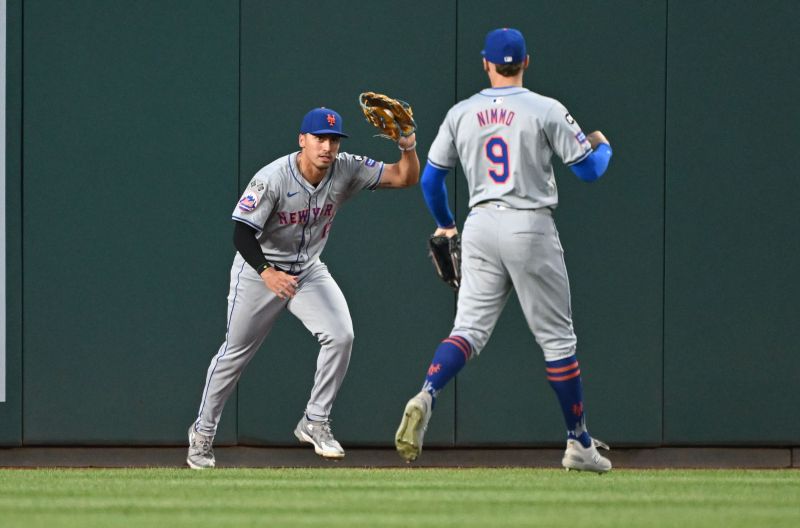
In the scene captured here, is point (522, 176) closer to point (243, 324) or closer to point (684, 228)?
point (243, 324)

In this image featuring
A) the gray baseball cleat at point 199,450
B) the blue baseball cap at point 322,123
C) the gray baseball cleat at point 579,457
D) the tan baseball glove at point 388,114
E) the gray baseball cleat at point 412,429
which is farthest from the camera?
the gray baseball cleat at point 199,450

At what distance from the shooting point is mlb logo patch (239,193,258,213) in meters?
6.14

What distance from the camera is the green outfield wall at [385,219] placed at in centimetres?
767

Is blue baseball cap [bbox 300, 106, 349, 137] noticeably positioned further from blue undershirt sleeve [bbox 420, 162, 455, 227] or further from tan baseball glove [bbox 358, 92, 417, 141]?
blue undershirt sleeve [bbox 420, 162, 455, 227]

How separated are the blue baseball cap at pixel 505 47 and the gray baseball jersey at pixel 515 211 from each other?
0.13 metres

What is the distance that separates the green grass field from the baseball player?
0.45 metres

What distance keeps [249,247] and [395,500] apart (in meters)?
1.87

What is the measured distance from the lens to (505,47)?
205 inches

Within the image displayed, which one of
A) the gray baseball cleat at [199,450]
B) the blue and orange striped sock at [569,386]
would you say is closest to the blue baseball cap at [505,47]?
the blue and orange striped sock at [569,386]

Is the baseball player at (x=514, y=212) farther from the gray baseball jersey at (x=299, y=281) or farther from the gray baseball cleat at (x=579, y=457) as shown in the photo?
the gray baseball jersey at (x=299, y=281)

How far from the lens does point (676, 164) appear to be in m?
7.80

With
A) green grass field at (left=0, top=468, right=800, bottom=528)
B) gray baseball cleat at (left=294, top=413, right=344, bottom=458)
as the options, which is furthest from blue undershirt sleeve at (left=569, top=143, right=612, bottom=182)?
gray baseball cleat at (left=294, top=413, right=344, bottom=458)

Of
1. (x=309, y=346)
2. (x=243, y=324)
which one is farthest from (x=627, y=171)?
(x=243, y=324)

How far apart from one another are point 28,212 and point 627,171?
384cm
